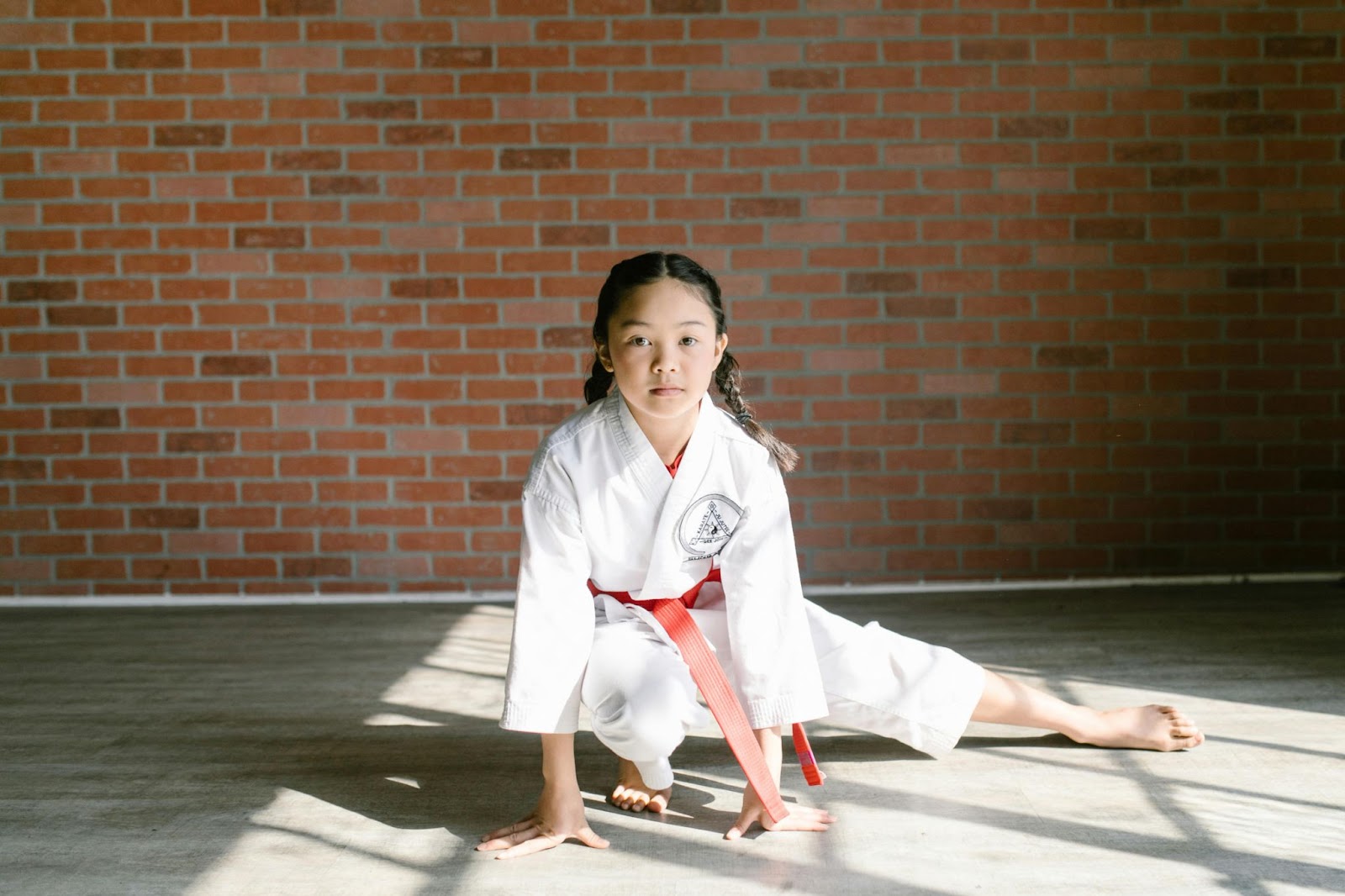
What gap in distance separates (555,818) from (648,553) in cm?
43

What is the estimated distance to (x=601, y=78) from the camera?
3416 millimetres

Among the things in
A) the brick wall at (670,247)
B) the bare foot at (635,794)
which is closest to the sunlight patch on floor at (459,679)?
the brick wall at (670,247)

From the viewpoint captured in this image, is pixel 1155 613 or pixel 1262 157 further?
pixel 1262 157

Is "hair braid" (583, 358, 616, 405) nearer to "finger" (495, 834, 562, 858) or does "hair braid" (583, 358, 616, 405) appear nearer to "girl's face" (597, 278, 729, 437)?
"girl's face" (597, 278, 729, 437)

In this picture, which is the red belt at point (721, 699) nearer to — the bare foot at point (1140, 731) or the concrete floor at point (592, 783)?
the concrete floor at point (592, 783)

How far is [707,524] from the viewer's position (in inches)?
72.6

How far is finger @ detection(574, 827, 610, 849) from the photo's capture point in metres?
1.71

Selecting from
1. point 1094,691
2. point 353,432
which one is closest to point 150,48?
point 353,432

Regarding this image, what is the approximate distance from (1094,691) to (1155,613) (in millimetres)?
804

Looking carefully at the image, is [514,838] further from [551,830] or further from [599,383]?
[599,383]

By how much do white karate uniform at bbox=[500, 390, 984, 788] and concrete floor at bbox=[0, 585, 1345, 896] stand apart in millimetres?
171

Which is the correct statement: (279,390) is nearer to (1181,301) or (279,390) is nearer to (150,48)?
(150,48)

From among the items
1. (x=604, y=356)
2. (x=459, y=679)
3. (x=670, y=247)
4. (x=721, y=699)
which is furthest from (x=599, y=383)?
(x=670, y=247)

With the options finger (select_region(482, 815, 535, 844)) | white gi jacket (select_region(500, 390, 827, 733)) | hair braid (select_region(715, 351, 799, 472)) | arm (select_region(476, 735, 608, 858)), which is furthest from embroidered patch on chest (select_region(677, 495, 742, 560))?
finger (select_region(482, 815, 535, 844))
